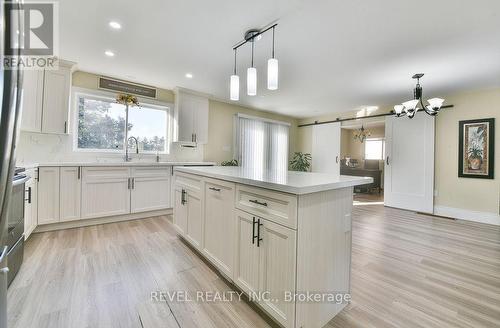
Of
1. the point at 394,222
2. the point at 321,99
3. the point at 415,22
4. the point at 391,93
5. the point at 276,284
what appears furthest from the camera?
the point at 321,99

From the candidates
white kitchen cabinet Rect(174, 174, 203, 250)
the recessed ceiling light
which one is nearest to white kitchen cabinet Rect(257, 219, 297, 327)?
white kitchen cabinet Rect(174, 174, 203, 250)

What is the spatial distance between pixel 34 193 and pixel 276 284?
10.5ft

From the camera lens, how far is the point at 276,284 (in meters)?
1.30

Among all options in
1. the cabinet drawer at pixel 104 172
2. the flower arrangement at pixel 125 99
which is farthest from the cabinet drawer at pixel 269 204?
the flower arrangement at pixel 125 99

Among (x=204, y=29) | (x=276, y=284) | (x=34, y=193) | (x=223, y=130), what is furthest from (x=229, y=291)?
(x=223, y=130)

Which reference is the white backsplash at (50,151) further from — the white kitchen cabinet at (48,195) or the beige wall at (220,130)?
the beige wall at (220,130)

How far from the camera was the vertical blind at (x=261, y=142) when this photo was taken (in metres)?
→ 5.64

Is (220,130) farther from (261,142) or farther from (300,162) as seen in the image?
(300,162)

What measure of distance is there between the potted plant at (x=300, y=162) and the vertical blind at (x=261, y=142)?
27cm

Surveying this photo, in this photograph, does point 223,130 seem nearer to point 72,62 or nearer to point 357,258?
point 72,62

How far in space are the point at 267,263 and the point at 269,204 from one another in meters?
0.37

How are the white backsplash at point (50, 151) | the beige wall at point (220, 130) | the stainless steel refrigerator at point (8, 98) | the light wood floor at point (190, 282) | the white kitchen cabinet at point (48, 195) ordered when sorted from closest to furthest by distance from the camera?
the stainless steel refrigerator at point (8, 98)
the light wood floor at point (190, 282)
the white kitchen cabinet at point (48, 195)
the white backsplash at point (50, 151)
the beige wall at point (220, 130)

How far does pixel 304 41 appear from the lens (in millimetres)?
2490

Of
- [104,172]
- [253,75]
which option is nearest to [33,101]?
[104,172]
